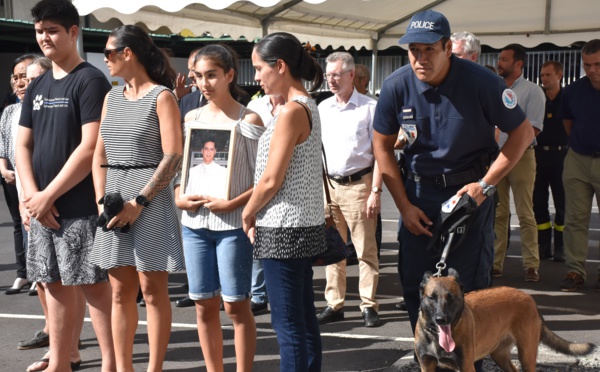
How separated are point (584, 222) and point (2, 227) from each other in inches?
313

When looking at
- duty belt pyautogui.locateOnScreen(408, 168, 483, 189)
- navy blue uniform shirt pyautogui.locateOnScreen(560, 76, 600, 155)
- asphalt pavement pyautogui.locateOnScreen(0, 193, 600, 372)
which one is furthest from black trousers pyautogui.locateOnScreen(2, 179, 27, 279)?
navy blue uniform shirt pyautogui.locateOnScreen(560, 76, 600, 155)

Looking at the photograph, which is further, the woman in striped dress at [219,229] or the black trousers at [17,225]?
the black trousers at [17,225]

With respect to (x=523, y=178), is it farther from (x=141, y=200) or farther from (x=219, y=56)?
(x=141, y=200)

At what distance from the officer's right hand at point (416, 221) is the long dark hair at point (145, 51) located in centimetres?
151

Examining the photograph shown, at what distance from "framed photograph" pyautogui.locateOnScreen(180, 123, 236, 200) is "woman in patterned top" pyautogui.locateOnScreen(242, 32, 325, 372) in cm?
34

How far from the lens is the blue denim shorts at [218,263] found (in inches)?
167

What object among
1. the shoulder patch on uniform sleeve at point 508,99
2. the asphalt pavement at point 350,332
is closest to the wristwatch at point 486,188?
the shoulder patch on uniform sleeve at point 508,99

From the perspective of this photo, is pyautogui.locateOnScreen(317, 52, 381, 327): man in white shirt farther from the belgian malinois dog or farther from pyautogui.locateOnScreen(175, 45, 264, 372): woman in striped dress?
pyautogui.locateOnScreen(175, 45, 264, 372): woman in striped dress

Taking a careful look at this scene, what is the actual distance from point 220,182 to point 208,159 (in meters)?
0.14

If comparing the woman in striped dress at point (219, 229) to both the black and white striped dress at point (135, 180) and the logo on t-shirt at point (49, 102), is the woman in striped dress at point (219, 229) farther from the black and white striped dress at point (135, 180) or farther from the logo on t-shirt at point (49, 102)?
the logo on t-shirt at point (49, 102)

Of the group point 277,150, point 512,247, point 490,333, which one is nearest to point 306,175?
point 277,150

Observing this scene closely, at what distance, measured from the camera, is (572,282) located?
724 centimetres

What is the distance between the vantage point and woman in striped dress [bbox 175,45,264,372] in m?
4.25

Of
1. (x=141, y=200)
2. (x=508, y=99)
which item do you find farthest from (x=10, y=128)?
(x=508, y=99)
